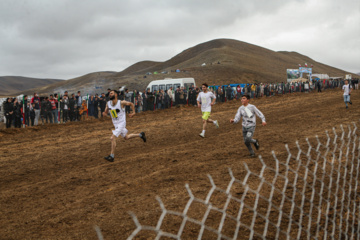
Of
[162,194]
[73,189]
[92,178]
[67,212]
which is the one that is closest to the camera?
[67,212]

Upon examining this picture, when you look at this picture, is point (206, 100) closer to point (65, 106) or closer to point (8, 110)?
point (65, 106)

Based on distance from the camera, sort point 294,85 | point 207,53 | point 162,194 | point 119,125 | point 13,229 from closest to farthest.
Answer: point 13,229
point 162,194
point 119,125
point 294,85
point 207,53

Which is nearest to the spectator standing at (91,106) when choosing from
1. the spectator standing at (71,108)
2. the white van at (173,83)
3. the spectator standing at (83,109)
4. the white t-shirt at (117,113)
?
the spectator standing at (83,109)

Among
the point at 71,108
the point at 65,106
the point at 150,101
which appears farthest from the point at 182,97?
the point at 65,106

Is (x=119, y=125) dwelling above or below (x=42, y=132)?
above

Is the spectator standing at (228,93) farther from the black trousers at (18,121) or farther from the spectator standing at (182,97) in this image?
the black trousers at (18,121)

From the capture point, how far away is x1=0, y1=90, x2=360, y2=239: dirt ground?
521 centimetres

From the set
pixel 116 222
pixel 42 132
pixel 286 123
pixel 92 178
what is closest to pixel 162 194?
pixel 116 222

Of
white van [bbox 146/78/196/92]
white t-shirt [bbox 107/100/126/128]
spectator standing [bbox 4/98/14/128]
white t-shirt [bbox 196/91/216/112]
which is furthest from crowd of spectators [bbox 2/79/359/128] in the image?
white t-shirt [bbox 196/91/216/112]

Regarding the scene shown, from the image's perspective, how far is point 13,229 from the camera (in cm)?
502

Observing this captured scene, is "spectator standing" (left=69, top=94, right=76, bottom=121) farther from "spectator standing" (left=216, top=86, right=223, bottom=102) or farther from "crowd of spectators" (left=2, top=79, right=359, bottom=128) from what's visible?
"spectator standing" (left=216, top=86, right=223, bottom=102)

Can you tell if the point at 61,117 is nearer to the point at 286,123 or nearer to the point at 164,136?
the point at 164,136

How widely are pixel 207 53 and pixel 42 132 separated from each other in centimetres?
10176

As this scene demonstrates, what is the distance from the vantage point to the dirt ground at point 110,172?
5207 millimetres
